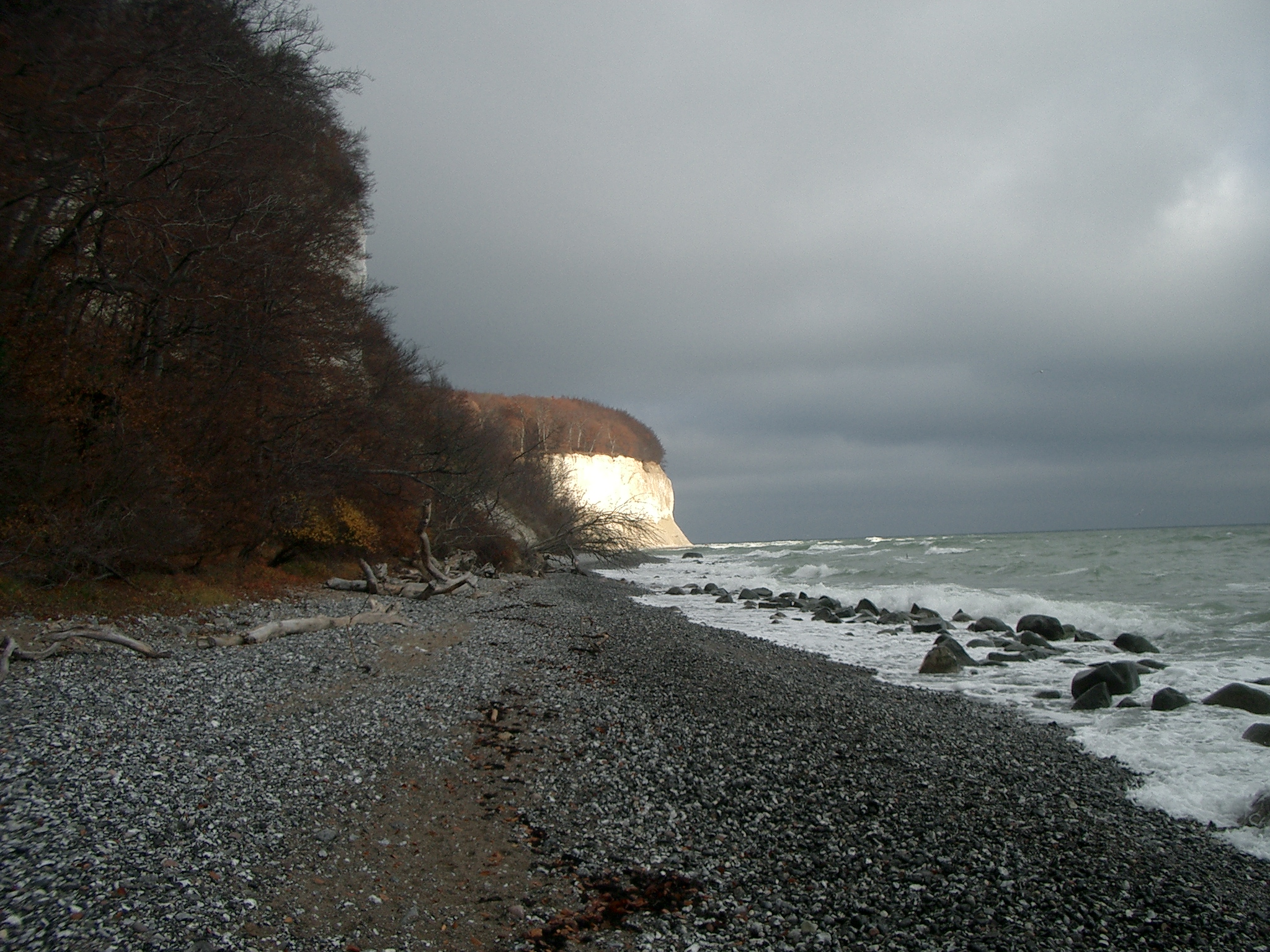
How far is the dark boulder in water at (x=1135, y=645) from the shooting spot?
566 inches

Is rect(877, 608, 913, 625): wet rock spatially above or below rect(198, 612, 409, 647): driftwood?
below

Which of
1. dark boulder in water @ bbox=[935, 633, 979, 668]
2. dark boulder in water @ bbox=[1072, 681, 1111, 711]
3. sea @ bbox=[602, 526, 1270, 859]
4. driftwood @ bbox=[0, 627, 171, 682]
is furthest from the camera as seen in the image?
dark boulder in water @ bbox=[935, 633, 979, 668]

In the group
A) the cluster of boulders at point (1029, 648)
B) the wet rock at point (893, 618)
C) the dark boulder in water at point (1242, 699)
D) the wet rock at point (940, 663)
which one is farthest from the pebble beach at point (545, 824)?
the wet rock at point (893, 618)

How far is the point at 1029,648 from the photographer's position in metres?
14.9

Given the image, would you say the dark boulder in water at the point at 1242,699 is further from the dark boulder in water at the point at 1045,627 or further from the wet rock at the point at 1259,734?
the dark boulder in water at the point at 1045,627

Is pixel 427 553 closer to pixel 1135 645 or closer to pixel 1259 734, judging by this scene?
pixel 1135 645

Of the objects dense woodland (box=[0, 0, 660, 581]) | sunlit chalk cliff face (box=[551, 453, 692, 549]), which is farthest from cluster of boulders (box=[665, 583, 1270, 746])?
sunlit chalk cliff face (box=[551, 453, 692, 549])

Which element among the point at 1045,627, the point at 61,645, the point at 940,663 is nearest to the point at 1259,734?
the point at 940,663

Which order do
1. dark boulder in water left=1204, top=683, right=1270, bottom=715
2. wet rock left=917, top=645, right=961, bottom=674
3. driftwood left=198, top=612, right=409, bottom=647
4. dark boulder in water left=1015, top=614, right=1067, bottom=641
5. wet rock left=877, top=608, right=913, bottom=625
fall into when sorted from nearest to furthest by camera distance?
dark boulder in water left=1204, top=683, right=1270, bottom=715, driftwood left=198, top=612, right=409, bottom=647, wet rock left=917, top=645, right=961, bottom=674, dark boulder in water left=1015, top=614, right=1067, bottom=641, wet rock left=877, top=608, right=913, bottom=625

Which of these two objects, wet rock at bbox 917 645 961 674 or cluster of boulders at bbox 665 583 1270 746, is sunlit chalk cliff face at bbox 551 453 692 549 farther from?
wet rock at bbox 917 645 961 674

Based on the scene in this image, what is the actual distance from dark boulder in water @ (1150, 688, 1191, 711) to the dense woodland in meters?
14.8

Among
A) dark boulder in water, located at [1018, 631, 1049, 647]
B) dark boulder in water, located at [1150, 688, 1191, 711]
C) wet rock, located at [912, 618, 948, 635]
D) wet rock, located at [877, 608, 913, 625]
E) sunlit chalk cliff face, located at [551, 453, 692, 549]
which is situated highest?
sunlit chalk cliff face, located at [551, 453, 692, 549]

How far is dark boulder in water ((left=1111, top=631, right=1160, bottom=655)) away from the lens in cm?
1437

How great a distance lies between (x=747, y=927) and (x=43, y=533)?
35.4 feet
